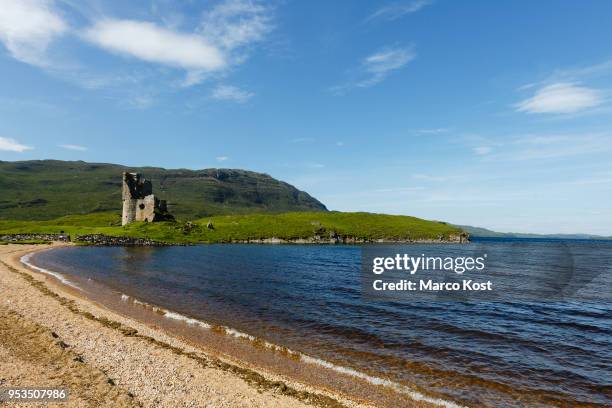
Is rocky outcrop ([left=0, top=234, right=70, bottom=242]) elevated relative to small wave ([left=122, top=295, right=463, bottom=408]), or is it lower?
elevated

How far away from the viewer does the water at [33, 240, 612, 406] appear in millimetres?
17719

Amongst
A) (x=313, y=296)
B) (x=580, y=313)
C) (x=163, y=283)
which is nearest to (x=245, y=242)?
(x=163, y=283)

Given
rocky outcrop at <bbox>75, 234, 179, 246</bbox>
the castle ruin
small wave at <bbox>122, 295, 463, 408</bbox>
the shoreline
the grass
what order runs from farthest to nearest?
the castle ruin → the grass → rocky outcrop at <bbox>75, 234, 179, 246</bbox> → small wave at <bbox>122, 295, 463, 408</bbox> → the shoreline

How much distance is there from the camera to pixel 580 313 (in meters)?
32.8

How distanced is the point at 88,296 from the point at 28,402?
952 inches

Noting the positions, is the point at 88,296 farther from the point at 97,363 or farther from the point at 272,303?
the point at 97,363

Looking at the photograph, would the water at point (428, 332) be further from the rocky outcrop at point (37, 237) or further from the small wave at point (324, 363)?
the rocky outcrop at point (37, 237)

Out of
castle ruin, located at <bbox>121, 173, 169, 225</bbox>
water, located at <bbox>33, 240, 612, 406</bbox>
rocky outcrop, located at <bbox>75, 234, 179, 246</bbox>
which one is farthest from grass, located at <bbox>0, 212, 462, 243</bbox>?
water, located at <bbox>33, 240, 612, 406</bbox>

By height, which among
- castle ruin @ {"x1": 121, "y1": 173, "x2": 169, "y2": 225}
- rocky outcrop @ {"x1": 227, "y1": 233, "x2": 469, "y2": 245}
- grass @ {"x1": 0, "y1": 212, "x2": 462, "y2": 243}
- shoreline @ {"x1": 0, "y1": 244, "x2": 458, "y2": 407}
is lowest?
shoreline @ {"x1": 0, "y1": 244, "x2": 458, "y2": 407}

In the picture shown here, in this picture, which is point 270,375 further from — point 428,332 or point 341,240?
point 341,240

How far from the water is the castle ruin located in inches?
2970

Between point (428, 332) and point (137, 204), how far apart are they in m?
117

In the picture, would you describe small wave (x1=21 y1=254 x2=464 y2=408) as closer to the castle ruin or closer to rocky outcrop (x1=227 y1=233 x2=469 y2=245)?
the castle ruin

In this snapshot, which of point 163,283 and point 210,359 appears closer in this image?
point 210,359
